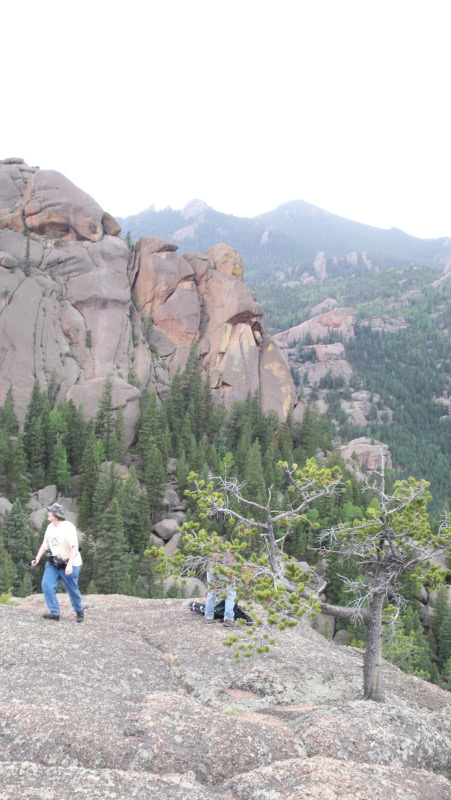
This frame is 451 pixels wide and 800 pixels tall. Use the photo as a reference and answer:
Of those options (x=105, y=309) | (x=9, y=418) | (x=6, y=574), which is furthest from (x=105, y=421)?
(x=6, y=574)

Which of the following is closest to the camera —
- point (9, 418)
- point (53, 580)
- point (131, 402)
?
point (53, 580)

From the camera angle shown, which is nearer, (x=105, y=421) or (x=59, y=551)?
(x=59, y=551)

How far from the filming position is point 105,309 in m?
69.9

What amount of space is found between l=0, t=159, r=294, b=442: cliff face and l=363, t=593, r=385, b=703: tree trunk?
54125 millimetres

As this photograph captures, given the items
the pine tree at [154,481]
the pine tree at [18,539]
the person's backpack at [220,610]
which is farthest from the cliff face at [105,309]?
the person's backpack at [220,610]

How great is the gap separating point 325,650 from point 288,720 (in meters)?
5.15

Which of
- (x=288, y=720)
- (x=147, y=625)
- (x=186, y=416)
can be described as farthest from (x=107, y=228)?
(x=288, y=720)

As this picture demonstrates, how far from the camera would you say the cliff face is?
6419 centimetres

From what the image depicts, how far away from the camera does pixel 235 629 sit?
45.1ft

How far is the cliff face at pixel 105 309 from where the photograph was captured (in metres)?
64.2

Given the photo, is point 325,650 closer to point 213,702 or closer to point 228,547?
point 213,702

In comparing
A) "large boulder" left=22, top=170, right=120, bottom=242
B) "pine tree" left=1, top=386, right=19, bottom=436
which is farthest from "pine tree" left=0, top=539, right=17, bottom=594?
"large boulder" left=22, top=170, right=120, bottom=242

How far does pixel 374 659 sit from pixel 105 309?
64.8 metres

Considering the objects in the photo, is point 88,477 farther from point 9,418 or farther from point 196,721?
point 196,721
